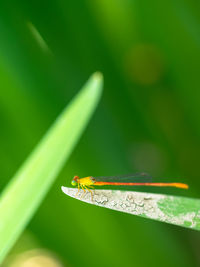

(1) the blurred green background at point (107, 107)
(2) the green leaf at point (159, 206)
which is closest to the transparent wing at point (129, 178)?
(1) the blurred green background at point (107, 107)

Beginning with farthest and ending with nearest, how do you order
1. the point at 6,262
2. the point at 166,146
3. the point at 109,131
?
the point at 6,262 → the point at 166,146 → the point at 109,131

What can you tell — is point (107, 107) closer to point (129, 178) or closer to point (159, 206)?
point (129, 178)

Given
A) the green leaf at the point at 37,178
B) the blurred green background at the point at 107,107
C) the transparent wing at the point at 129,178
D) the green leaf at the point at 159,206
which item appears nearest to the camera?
the green leaf at the point at 37,178

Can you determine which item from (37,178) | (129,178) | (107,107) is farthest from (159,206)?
(107,107)

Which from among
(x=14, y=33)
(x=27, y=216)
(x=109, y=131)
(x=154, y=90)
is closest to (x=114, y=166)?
(x=109, y=131)

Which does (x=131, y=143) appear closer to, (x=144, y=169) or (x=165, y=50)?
(x=144, y=169)

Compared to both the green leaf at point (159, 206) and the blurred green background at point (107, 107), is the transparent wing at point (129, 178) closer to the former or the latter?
the blurred green background at point (107, 107)

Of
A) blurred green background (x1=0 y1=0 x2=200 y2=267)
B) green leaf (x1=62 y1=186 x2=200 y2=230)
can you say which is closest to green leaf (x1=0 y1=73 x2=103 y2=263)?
green leaf (x1=62 y1=186 x2=200 y2=230)
